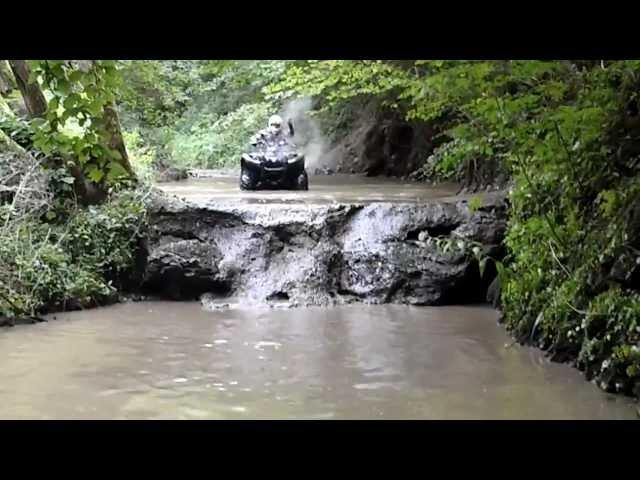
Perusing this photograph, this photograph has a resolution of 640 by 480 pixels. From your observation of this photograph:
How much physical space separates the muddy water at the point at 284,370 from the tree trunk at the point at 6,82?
5897mm

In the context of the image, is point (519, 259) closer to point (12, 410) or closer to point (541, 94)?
point (541, 94)

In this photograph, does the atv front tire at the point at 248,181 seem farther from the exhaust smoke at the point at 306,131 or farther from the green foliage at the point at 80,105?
the green foliage at the point at 80,105

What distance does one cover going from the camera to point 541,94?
682cm

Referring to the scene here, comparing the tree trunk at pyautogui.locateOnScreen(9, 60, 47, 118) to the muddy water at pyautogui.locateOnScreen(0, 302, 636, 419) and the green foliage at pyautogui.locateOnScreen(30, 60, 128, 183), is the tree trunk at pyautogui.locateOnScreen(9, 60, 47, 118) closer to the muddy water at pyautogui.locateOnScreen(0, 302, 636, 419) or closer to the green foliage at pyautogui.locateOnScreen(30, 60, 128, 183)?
the muddy water at pyautogui.locateOnScreen(0, 302, 636, 419)

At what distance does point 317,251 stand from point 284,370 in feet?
11.0

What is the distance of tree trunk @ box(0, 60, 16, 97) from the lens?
12.2 metres

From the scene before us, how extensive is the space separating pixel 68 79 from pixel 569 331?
446cm

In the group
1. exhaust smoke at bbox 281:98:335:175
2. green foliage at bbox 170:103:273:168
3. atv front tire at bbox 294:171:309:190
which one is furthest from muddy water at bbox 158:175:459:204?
green foliage at bbox 170:103:273:168

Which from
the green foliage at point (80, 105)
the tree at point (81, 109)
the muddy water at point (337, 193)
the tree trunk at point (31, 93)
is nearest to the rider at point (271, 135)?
the muddy water at point (337, 193)

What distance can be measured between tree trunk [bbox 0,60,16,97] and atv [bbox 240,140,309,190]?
3.84 m

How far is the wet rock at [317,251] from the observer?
8.70 meters

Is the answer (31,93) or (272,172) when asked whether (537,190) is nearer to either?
(31,93)
